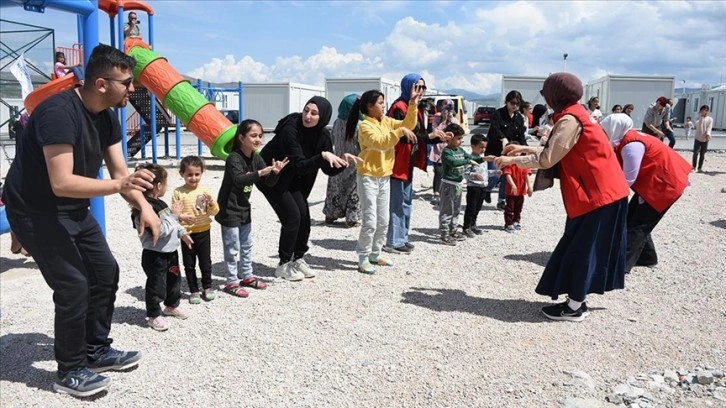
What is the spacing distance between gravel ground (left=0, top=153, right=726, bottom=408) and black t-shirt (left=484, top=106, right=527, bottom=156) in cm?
221

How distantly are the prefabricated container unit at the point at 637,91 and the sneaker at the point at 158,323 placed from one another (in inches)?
898

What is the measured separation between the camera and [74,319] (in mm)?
2979

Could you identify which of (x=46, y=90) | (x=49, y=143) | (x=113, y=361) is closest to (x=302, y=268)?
(x=113, y=361)

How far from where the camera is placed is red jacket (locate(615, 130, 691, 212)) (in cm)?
524

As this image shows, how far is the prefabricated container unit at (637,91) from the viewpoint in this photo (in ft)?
76.4

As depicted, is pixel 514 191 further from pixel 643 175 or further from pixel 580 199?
pixel 580 199

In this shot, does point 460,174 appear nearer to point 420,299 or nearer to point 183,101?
point 420,299

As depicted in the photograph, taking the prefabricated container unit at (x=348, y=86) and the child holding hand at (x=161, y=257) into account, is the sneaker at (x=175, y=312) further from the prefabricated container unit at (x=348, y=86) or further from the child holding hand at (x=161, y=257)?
the prefabricated container unit at (x=348, y=86)

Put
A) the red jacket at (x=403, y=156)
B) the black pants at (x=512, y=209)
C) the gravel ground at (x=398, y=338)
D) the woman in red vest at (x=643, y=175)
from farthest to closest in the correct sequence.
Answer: the black pants at (x=512, y=209), the red jacket at (x=403, y=156), the woman in red vest at (x=643, y=175), the gravel ground at (x=398, y=338)

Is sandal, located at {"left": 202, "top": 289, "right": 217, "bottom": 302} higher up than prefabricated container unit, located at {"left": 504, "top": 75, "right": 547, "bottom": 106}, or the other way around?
prefabricated container unit, located at {"left": 504, "top": 75, "right": 547, "bottom": 106}

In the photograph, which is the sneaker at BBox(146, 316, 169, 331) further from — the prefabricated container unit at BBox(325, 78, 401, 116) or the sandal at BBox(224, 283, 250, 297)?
the prefabricated container unit at BBox(325, 78, 401, 116)

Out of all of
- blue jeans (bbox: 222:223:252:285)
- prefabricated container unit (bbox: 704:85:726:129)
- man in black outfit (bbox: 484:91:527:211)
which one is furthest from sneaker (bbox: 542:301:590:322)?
prefabricated container unit (bbox: 704:85:726:129)

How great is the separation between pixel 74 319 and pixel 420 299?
2685mm

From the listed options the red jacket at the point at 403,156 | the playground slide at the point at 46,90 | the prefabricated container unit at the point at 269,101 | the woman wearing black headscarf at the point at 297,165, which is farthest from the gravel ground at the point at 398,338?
the prefabricated container unit at the point at 269,101
